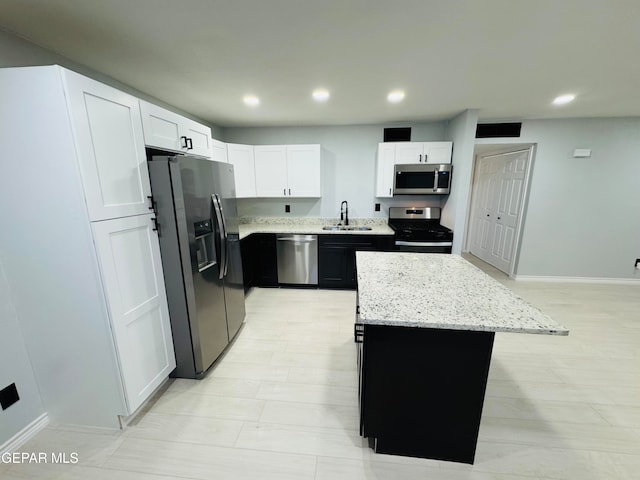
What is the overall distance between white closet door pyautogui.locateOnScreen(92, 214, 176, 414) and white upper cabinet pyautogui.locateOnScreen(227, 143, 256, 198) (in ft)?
6.73

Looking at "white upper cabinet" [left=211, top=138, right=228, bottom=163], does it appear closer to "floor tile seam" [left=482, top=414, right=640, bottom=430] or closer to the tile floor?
the tile floor

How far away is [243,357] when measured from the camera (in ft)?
7.38

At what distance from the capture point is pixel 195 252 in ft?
5.85

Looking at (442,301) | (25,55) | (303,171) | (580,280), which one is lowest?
(580,280)

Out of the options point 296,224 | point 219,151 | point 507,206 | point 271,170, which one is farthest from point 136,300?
point 507,206

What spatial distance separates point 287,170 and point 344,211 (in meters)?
1.09

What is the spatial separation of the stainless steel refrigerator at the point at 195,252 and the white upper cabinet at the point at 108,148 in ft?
0.38

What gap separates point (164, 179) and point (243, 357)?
161 cm

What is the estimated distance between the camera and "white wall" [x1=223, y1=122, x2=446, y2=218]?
3.83 meters

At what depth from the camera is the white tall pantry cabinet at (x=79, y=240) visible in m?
1.19

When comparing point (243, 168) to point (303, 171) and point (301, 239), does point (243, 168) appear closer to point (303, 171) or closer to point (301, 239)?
point (303, 171)

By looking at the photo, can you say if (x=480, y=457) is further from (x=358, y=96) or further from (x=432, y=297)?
(x=358, y=96)

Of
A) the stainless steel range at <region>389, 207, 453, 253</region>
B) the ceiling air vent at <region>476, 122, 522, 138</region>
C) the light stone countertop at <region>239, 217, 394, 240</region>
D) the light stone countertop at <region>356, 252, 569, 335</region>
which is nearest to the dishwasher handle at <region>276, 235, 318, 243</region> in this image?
the light stone countertop at <region>239, 217, 394, 240</region>

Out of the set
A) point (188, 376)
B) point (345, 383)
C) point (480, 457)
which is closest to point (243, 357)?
point (188, 376)
